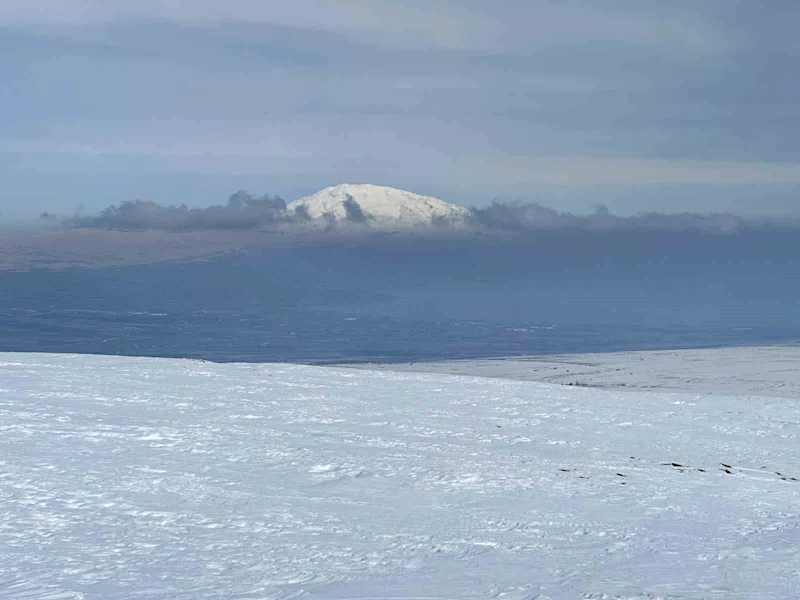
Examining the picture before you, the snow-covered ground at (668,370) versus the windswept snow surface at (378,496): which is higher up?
the windswept snow surface at (378,496)

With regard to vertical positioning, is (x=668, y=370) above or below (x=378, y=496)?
below

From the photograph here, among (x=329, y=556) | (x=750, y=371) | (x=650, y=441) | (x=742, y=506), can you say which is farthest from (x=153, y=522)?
(x=750, y=371)

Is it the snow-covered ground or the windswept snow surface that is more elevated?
the windswept snow surface

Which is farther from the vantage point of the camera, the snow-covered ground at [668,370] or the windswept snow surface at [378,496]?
the snow-covered ground at [668,370]

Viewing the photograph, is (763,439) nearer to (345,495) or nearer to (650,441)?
(650,441)

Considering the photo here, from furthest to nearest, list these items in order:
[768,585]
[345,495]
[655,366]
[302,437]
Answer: [655,366], [302,437], [345,495], [768,585]

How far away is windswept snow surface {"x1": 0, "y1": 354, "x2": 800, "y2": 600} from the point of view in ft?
27.4

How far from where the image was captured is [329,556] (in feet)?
29.7

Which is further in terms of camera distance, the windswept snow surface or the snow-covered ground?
the snow-covered ground

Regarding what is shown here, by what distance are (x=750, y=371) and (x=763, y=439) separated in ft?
161

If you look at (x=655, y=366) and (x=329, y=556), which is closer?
(x=329, y=556)

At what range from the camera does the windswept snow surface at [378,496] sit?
835cm

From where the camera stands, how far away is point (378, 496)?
11.8 meters

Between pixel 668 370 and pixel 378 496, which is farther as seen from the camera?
pixel 668 370
